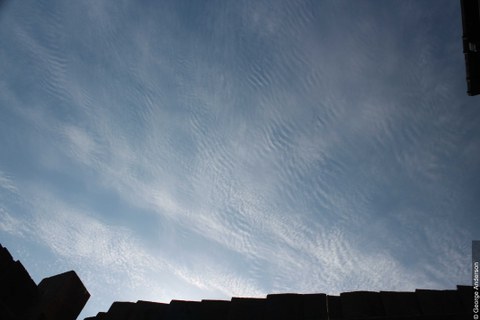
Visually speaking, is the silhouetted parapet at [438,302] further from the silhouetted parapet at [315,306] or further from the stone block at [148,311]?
the stone block at [148,311]

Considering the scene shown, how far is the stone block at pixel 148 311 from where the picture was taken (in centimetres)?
343

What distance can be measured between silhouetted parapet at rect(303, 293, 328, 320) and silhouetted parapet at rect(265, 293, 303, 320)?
0.05 metres

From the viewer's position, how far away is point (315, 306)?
3037mm

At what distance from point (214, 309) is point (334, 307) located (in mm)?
1318

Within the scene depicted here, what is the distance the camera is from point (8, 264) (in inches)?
121

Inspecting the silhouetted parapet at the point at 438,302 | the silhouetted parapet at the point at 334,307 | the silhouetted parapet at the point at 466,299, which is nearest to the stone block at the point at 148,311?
the silhouetted parapet at the point at 334,307

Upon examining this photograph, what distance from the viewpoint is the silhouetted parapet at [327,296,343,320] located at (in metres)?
2.96

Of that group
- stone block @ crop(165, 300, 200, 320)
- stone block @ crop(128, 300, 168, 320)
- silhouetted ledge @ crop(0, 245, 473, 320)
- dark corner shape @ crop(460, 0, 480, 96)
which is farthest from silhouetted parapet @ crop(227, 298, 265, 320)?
dark corner shape @ crop(460, 0, 480, 96)

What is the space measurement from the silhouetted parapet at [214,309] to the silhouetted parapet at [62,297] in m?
1.78

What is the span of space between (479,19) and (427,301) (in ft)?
20.6

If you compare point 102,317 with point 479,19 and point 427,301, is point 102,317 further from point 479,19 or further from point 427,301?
point 479,19

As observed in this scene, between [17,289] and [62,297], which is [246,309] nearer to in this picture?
[62,297]

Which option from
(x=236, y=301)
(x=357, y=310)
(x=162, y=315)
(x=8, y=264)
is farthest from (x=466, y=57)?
(x=8, y=264)

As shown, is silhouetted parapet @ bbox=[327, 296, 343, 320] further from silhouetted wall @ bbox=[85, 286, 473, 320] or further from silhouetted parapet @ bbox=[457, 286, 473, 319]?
silhouetted parapet @ bbox=[457, 286, 473, 319]
